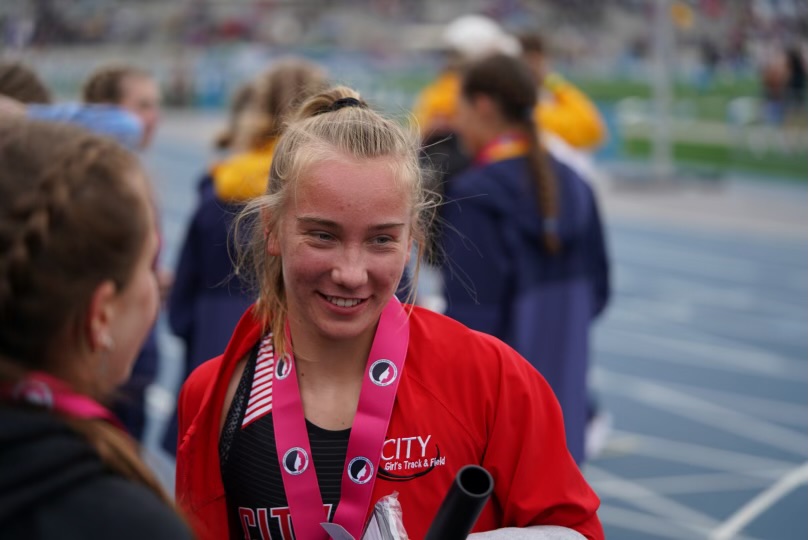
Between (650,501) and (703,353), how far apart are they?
12.0ft

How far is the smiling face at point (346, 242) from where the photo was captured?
2105 mm

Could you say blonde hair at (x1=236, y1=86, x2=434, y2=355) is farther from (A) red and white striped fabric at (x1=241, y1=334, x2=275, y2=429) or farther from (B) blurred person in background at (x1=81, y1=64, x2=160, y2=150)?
(B) blurred person in background at (x1=81, y1=64, x2=160, y2=150)

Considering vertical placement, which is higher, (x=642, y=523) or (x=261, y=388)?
(x=261, y=388)

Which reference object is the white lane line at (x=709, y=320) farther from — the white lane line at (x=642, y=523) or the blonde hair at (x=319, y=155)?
the blonde hair at (x=319, y=155)

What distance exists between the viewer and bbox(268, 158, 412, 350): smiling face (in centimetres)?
211

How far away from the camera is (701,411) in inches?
309

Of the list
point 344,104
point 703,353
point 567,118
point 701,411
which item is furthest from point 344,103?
point 703,353

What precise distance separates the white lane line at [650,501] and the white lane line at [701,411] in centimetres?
130

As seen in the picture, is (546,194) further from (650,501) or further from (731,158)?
(731,158)

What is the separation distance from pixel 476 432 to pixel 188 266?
2689 millimetres

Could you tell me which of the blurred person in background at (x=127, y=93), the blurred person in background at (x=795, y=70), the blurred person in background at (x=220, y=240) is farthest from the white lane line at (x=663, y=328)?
the blurred person in background at (x=795, y=70)

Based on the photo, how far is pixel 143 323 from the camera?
163 centimetres

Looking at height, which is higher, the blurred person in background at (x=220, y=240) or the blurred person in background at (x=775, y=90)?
the blurred person in background at (x=220, y=240)

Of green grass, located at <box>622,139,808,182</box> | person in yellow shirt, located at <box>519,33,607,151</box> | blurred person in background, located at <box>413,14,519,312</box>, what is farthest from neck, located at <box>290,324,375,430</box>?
green grass, located at <box>622,139,808,182</box>
